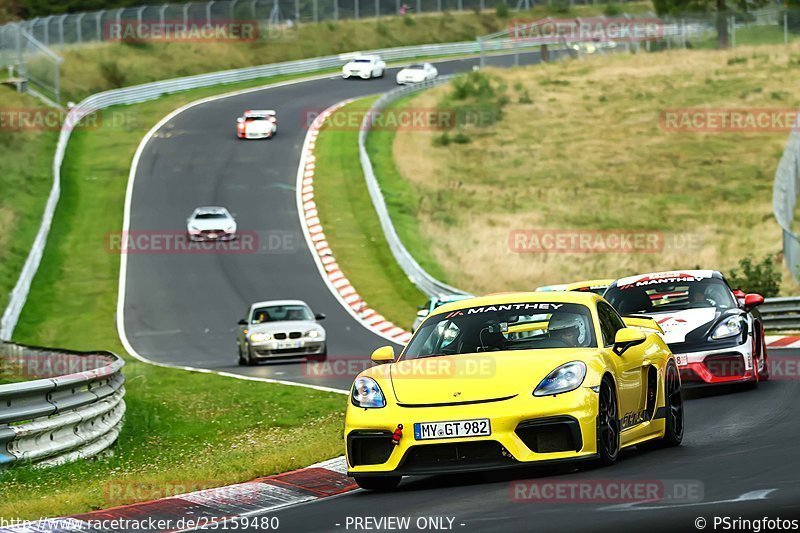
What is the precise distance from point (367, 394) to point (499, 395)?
1038 mm

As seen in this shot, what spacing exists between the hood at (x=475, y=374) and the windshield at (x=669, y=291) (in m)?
6.40

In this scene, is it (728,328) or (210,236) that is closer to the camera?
(728,328)

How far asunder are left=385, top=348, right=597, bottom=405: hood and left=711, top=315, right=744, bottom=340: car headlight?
596cm

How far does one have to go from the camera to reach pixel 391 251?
42688 millimetres

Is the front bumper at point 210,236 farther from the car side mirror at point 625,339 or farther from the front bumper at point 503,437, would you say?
the front bumper at point 503,437

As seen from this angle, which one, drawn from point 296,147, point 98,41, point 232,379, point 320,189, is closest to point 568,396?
point 232,379

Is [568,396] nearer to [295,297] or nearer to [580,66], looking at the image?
[295,297]

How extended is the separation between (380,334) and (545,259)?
10242 mm

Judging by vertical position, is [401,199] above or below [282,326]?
below

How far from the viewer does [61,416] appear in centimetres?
1262

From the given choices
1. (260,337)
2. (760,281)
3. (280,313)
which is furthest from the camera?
(760,281)

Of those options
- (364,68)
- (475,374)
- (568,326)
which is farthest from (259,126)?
(475,374)

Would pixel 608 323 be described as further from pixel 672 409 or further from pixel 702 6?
pixel 702 6

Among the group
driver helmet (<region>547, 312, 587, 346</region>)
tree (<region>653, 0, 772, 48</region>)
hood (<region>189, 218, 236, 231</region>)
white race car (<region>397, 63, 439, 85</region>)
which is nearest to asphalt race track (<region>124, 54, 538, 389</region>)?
hood (<region>189, 218, 236, 231</region>)
